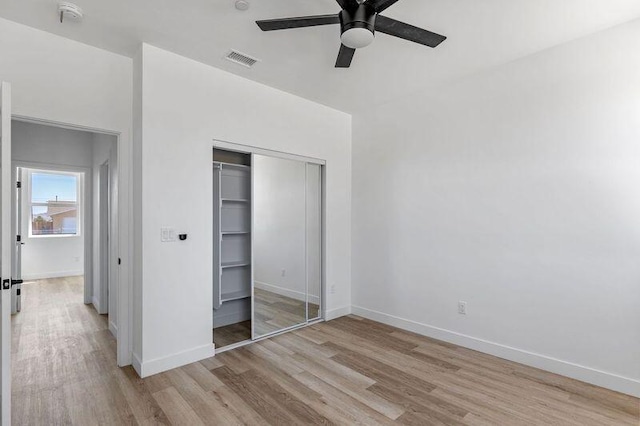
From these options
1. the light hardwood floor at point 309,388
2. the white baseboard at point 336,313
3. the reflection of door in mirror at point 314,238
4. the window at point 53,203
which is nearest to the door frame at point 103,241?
the light hardwood floor at point 309,388

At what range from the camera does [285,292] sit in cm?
395

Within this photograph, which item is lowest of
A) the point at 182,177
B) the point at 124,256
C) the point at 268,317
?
the point at 268,317

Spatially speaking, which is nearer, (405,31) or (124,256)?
(405,31)

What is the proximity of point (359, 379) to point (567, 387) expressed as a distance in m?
1.66

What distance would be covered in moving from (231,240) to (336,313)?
5.70 ft

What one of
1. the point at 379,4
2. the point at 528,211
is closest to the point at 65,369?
the point at 379,4

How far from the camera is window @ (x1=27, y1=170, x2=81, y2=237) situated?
695cm

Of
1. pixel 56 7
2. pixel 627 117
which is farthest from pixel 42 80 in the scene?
pixel 627 117

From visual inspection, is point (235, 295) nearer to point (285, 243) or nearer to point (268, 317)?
point (268, 317)

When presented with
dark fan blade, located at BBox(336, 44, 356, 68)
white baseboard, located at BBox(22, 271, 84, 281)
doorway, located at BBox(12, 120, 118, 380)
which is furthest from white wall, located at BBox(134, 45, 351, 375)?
white baseboard, located at BBox(22, 271, 84, 281)

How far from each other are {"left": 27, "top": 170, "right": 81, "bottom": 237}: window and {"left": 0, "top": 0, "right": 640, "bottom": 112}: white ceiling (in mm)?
6032

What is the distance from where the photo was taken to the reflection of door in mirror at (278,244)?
142 inches

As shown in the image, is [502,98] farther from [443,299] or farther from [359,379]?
[359,379]

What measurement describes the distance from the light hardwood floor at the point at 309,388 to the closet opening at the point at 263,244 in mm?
477
